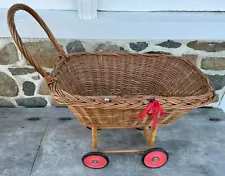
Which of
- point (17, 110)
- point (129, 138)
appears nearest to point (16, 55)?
point (17, 110)

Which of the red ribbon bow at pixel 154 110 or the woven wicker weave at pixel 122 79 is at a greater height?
the woven wicker weave at pixel 122 79

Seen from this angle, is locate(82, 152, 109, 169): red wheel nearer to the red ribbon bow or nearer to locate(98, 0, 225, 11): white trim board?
the red ribbon bow

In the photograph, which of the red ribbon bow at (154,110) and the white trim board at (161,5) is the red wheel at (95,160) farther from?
the white trim board at (161,5)

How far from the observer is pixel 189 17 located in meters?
1.82

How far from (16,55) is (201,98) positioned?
1.23 meters

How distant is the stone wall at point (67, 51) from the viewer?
6.08ft

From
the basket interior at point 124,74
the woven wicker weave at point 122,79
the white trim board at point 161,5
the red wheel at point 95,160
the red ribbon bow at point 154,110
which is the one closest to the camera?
the red ribbon bow at point 154,110

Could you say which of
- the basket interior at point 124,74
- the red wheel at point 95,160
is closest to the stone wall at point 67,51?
the basket interior at point 124,74

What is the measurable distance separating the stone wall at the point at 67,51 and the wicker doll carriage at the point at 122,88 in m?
0.18

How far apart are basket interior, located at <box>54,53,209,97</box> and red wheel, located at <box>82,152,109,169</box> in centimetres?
37

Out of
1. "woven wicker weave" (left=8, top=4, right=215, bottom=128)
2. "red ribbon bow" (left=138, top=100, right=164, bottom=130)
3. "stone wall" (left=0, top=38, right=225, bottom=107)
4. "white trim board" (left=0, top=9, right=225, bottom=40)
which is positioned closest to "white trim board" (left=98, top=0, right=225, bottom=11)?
"white trim board" (left=0, top=9, right=225, bottom=40)

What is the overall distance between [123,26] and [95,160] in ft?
2.67

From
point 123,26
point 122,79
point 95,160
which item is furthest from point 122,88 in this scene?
point 95,160

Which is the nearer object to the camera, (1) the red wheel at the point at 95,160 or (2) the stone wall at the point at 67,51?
(1) the red wheel at the point at 95,160
